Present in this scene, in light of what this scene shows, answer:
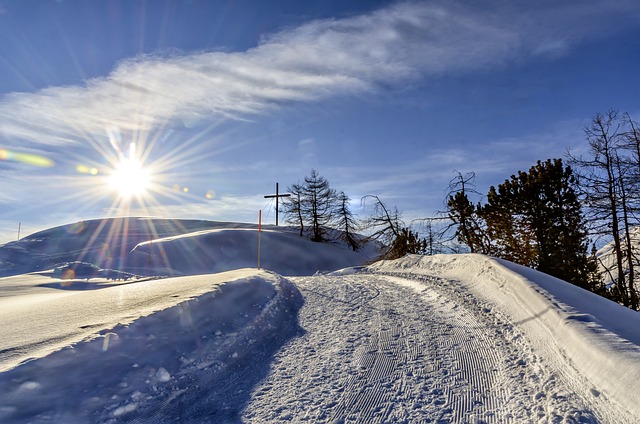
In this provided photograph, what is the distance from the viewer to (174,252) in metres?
28.8

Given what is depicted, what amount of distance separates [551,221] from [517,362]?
16926mm

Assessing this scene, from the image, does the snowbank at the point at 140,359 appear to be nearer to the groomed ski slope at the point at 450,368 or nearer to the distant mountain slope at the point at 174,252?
the groomed ski slope at the point at 450,368

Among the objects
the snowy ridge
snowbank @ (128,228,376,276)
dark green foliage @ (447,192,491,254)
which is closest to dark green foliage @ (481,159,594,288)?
dark green foliage @ (447,192,491,254)

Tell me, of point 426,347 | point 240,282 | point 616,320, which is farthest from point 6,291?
point 616,320

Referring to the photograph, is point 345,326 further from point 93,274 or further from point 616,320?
point 93,274

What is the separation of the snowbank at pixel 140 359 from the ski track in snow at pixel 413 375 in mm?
490

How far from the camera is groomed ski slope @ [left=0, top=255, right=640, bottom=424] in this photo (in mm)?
3439

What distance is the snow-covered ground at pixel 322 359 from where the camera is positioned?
3.46m

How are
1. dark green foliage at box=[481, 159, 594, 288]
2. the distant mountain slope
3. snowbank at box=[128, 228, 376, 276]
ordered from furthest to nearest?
snowbank at box=[128, 228, 376, 276], the distant mountain slope, dark green foliage at box=[481, 159, 594, 288]

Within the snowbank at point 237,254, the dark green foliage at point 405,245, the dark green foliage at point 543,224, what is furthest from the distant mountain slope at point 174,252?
the dark green foliage at point 543,224

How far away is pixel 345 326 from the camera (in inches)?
249

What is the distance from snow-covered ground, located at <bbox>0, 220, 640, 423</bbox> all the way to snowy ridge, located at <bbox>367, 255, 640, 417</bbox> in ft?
0.07

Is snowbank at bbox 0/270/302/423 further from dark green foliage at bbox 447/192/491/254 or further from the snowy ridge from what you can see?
dark green foliage at bbox 447/192/491/254

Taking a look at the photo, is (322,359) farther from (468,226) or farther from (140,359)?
(468,226)
